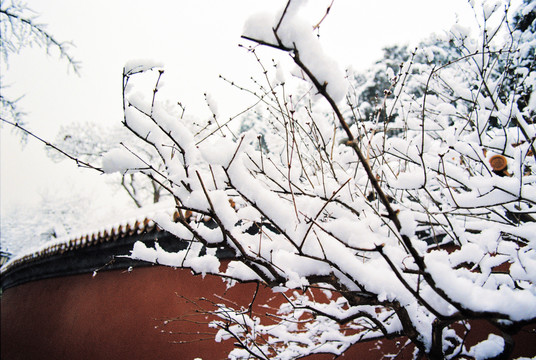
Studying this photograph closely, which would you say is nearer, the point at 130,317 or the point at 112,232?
the point at 130,317

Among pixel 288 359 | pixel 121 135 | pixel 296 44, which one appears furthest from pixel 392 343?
pixel 121 135

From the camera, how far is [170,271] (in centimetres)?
368

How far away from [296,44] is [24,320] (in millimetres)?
8931

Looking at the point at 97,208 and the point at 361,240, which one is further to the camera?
the point at 97,208

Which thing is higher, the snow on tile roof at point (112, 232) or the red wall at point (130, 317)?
the snow on tile roof at point (112, 232)

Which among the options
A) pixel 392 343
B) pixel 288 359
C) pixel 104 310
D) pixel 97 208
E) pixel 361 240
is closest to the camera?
pixel 361 240

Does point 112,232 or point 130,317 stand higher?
point 112,232

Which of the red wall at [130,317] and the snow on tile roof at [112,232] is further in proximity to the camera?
the snow on tile roof at [112,232]

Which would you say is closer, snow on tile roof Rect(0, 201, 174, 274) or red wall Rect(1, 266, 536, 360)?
red wall Rect(1, 266, 536, 360)

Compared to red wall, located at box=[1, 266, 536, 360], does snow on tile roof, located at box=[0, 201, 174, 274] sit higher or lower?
higher

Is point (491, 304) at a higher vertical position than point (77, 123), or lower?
lower

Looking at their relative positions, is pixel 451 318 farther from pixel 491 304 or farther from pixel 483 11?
pixel 483 11

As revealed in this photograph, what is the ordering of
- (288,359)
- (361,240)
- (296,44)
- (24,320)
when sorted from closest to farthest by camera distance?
(296,44)
(361,240)
(288,359)
(24,320)

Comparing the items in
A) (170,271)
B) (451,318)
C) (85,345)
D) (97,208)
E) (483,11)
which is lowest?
(85,345)
